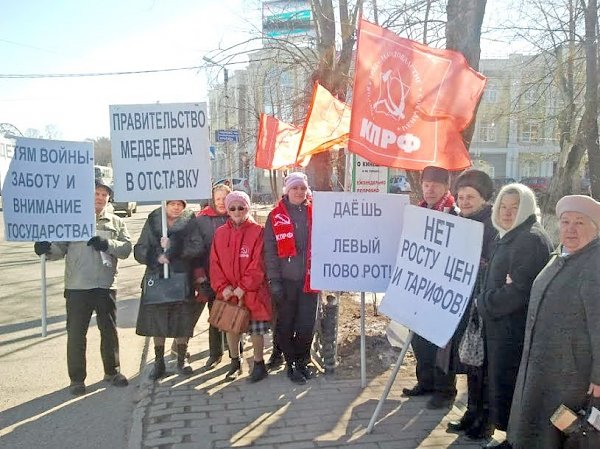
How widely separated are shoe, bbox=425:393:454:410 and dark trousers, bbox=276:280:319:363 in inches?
50.9

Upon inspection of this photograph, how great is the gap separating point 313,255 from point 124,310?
15.6ft

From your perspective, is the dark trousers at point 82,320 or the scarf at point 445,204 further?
the dark trousers at point 82,320

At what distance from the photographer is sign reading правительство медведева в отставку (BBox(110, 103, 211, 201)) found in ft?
16.2

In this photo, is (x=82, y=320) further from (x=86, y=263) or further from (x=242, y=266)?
(x=242, y=266)

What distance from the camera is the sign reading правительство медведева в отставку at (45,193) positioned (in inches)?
187

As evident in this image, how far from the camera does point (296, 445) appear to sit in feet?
12.6

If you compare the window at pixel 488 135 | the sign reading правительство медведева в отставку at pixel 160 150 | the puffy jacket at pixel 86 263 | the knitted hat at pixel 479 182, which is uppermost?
the window at pixel 488 135

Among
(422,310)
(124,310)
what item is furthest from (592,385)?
(124,310)

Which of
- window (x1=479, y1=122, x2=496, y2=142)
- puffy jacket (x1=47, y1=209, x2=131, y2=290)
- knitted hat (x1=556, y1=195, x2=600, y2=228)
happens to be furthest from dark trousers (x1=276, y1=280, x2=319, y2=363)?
window (x1=479, y1=122, x2=496, y2=142)

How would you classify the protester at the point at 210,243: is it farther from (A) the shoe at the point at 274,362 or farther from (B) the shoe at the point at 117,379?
(B) the shoe at the point at 117,379

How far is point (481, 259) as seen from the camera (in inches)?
155

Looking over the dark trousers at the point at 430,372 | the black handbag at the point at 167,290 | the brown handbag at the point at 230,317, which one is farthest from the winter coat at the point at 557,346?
the black handbag at the point at 167,290

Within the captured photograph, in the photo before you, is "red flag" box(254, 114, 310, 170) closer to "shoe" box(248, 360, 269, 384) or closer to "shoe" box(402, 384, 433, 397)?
"shoe" box(248, 360, 269, 384)

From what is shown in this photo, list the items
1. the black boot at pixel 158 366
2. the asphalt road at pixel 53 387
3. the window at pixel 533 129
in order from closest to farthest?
the asphalt road at pixel 53 387, the black boot at pixel 158 366, the window at pixel 533 129
